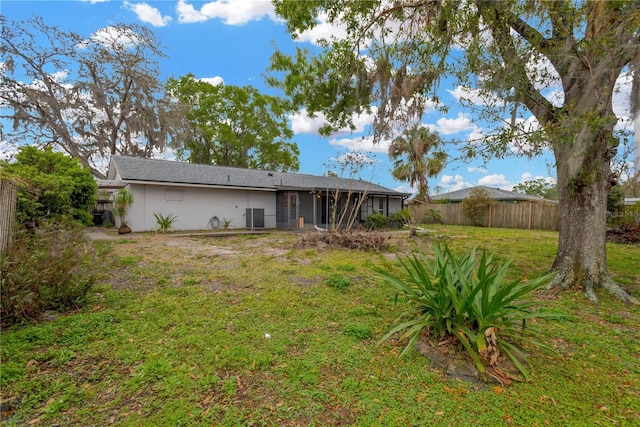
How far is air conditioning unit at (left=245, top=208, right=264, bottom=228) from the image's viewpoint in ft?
52.1

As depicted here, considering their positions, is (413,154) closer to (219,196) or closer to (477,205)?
(477,205)

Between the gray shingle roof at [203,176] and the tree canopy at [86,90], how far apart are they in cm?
390

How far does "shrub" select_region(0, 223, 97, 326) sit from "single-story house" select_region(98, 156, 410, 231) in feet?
33.9

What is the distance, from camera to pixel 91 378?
241 cm

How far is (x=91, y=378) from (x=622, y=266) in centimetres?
1003

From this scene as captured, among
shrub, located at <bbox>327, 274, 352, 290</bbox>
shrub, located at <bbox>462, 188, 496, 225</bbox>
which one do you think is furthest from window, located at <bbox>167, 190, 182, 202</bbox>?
shrub, located at <bbox>462, 188, 496, 225</bbox>

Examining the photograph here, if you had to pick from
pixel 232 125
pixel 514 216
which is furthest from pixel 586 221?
pixel 232 125

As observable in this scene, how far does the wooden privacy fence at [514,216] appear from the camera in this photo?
671 inches

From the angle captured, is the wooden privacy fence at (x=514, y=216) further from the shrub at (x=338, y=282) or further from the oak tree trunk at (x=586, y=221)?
the shrub at (x=338, y=282)

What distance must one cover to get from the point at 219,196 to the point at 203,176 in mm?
1415

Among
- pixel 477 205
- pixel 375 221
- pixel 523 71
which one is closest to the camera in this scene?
pixel 523 71

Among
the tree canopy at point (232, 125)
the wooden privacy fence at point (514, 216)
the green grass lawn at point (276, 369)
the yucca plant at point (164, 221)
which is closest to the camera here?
the green grass lawn at point (276, 369)

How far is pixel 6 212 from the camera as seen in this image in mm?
3256

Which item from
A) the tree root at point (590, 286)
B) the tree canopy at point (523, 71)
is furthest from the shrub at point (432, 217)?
the tree root at point (590, 286)
